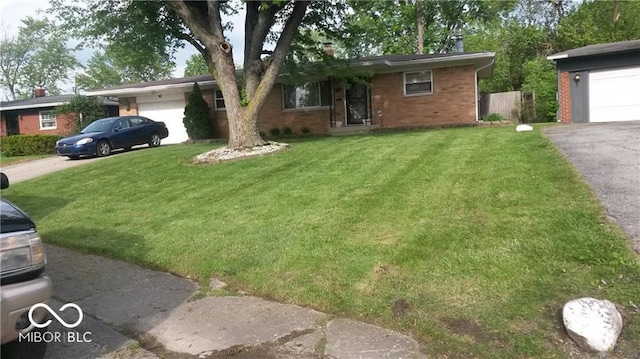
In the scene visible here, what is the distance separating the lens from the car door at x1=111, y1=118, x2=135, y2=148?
1858 centimetres

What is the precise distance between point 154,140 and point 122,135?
1711mm

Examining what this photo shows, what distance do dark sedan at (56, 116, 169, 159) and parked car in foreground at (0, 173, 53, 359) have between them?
15.5 m

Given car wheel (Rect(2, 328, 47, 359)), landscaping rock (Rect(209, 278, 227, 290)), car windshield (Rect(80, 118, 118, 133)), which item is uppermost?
car windshield (Rect(80, 118, 118, 133))

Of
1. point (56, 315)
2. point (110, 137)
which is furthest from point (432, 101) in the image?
point (56, 315)

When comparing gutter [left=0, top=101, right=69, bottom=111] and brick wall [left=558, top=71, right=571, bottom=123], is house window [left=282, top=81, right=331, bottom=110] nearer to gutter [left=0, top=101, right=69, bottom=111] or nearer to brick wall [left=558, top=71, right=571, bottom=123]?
brick wall [left=558, top=71, right=571, bottom=123]

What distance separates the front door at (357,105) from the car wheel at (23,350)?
18025 millimetres

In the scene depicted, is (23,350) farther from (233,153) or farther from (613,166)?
(233,153)

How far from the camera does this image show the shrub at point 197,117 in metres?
21.4

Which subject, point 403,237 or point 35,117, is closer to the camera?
point 403,237

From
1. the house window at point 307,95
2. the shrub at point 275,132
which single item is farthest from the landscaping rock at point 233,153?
the house window at point 307,95

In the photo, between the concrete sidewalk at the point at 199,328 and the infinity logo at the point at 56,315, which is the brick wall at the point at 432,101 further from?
the infinity logo at the point at 56,315

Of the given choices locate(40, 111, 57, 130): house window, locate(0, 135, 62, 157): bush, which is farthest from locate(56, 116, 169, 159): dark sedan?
locate(40, 111, 57, 130): house window

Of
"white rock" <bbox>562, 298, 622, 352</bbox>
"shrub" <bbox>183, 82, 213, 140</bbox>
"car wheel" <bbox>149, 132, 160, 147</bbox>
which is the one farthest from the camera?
"shrub" <bbox>183, 82, 213, 140</bbox>

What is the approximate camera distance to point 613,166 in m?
7.62
